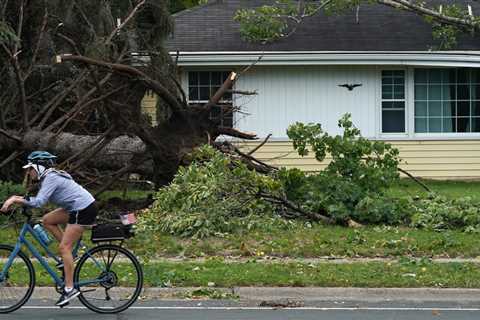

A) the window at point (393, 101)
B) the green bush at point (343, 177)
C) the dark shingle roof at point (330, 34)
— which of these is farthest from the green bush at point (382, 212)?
the dark shingle roof at point (330, 34)

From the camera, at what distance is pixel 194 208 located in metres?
12.3

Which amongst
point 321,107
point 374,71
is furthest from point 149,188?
point 374,71

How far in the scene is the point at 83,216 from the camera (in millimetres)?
8172

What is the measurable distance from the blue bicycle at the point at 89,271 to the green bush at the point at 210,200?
3.50 m

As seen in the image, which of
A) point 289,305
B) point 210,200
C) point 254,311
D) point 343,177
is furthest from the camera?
point 343,177

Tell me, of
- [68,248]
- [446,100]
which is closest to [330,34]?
[446,100]

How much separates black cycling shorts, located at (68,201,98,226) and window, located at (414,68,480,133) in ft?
43.7

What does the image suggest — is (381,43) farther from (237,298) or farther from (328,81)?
(237,298)

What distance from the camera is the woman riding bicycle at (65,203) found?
805 centimetres

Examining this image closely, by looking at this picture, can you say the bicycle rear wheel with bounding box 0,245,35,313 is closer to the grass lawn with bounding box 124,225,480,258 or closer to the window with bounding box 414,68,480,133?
the grass lawn with bounding box 124,225,480,258

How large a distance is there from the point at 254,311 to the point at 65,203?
7.53 feet

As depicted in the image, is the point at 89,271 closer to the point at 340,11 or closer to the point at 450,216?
the point at 450,216

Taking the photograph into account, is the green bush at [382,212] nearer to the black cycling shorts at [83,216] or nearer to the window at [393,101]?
the black cycling shorts at [83,216]

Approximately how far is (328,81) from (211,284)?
36.8ft
